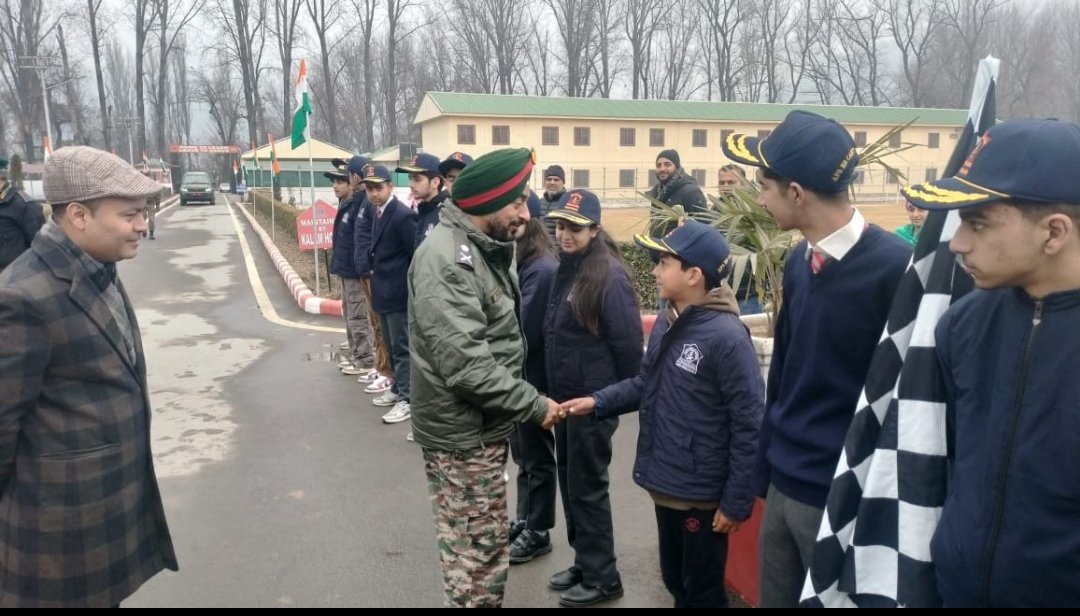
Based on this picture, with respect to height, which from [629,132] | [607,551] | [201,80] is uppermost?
[201,80]

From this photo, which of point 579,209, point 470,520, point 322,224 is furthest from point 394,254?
point 322,224

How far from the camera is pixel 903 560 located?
1.75m

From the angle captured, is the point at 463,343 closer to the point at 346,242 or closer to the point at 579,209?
the point at 579,209

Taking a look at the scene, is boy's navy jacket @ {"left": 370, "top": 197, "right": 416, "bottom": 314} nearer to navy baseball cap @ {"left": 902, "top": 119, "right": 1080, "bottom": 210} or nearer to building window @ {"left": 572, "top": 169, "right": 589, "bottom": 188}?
navy baseball cap @ {"left": 902, "top": 119, "right": 1080, "bottom": 210}

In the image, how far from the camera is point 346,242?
7191 millimetres

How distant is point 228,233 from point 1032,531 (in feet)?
82.9

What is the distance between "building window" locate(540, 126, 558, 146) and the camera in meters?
43.1

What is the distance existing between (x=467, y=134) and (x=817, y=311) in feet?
134

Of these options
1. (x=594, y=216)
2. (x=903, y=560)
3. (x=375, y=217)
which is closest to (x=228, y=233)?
(x=375, y=217)

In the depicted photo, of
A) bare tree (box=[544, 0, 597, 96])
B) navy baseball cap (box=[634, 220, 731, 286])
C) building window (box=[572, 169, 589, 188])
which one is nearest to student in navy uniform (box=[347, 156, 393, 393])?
navy baseball cap (box=[634, 220, 731, 286])

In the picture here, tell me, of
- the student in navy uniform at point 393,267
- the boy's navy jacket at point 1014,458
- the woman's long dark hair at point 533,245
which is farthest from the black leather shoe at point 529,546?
the boy's navy jacket at point 1014,458

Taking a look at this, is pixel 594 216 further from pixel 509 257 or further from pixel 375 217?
pixel 375 217

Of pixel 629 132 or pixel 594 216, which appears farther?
pixel 629 132

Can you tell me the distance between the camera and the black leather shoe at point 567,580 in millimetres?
3600
